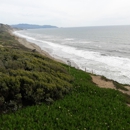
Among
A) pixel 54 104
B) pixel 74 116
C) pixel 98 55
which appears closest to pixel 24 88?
pixel 54 104

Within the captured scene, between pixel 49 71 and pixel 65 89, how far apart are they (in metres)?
2.80

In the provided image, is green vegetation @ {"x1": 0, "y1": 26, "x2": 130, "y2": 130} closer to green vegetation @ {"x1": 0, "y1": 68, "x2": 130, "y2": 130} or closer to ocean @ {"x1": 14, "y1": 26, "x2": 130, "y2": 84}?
green vegetation @ {"x1": 0, "y1": 68, "x2": 130, "y2": 130}

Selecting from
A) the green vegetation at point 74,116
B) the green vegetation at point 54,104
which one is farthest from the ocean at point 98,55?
the green vegetation at point 74,116

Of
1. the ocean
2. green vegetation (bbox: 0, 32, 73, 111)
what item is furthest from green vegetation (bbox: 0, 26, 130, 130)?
the ocean

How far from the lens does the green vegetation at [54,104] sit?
9156 millimetres

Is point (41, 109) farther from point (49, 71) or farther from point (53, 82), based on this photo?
point (49, 71)

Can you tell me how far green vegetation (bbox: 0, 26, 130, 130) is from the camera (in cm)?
916

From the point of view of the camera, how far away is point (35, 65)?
1519 centimetres

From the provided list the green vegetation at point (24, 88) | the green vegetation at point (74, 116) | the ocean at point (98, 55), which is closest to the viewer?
the green vegetation at point (74, 116)

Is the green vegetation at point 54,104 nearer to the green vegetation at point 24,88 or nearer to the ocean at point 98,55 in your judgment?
the green vegetation at point 24,88

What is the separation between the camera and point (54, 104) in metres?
11.2

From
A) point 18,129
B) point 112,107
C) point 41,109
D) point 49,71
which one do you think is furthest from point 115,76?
point 18,129

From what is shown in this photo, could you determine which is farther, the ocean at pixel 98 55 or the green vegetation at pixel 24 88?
the ocean at pixel 98 55

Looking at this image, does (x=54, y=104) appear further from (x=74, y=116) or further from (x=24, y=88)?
(x=24, y=88)
